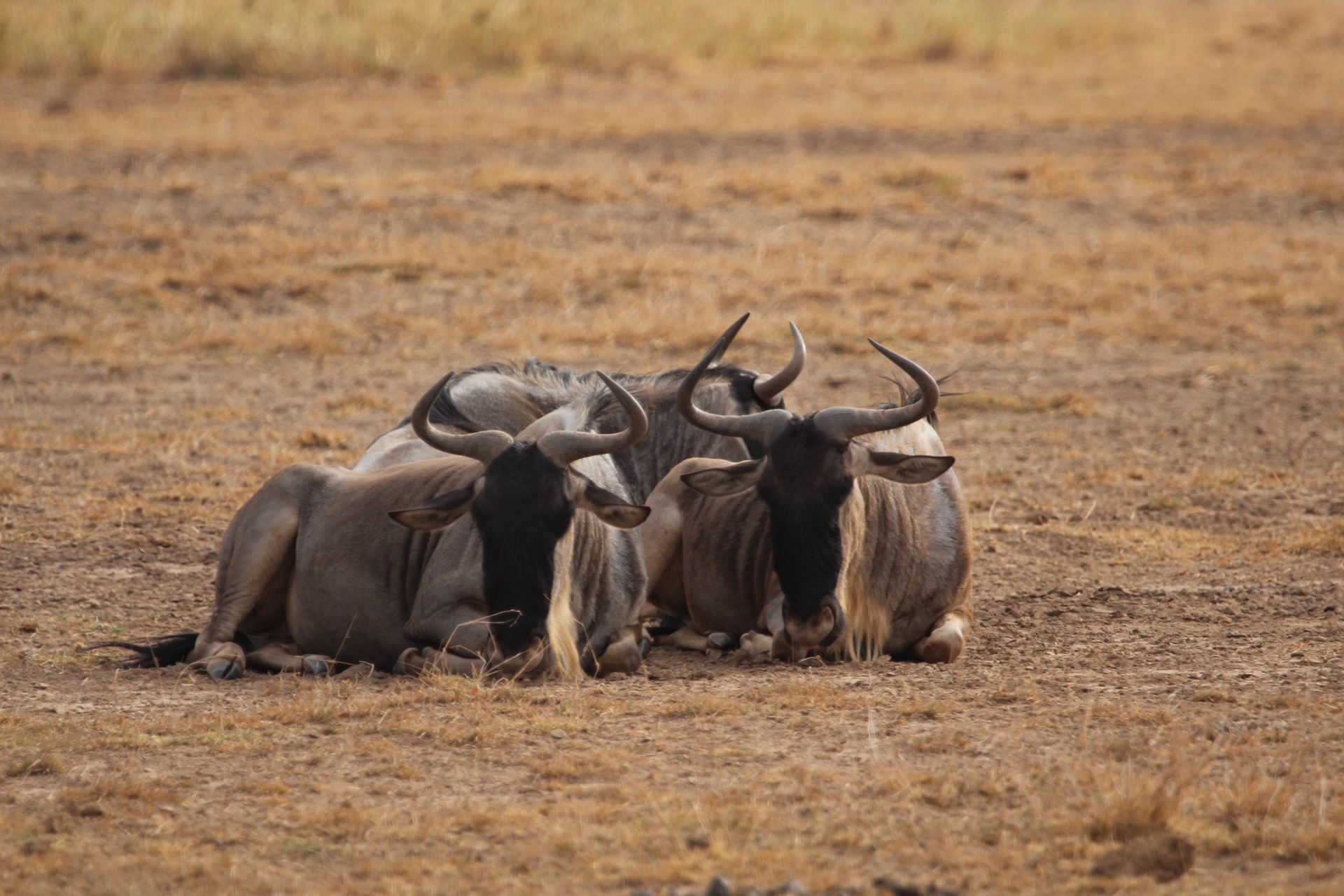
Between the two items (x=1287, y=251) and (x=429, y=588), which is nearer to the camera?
(x=429, y=588)

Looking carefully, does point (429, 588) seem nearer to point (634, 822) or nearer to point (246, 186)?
point (634, 822)

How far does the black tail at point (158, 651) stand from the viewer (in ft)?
20.4

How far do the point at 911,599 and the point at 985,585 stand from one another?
35.7 inches

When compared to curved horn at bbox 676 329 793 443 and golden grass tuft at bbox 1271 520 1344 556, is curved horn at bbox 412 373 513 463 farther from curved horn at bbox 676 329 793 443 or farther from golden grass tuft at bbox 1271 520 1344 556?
golden grass tuft at bbox 1271 520 1344 556

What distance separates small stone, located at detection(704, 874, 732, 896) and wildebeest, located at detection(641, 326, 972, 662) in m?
2.35

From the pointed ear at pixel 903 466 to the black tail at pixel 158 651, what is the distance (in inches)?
105

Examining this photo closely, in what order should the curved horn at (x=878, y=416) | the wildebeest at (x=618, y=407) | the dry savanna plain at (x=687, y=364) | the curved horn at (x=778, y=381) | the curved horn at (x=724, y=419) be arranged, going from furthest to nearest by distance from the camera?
the wildebeest at (x=618, y=407), the curved horn at (x=778, y=381), the curved horn at (x=724, y=419), the curved horn at (x=878, y=416), the dry savanna plain at (x=687, y=364)

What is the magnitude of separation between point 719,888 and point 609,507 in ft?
8.03

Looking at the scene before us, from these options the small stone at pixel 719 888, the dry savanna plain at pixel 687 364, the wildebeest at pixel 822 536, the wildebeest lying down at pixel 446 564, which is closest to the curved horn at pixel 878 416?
the wildebeest at pixel 822 536

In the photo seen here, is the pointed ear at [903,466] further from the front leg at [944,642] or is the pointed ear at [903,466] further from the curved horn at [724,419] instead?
the front leg at [944,642]

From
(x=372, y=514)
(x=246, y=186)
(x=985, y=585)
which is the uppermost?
(x=246, y=186)

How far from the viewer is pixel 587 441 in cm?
603

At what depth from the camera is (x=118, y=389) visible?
10.7 m

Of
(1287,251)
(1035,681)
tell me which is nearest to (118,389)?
(1035,681)
